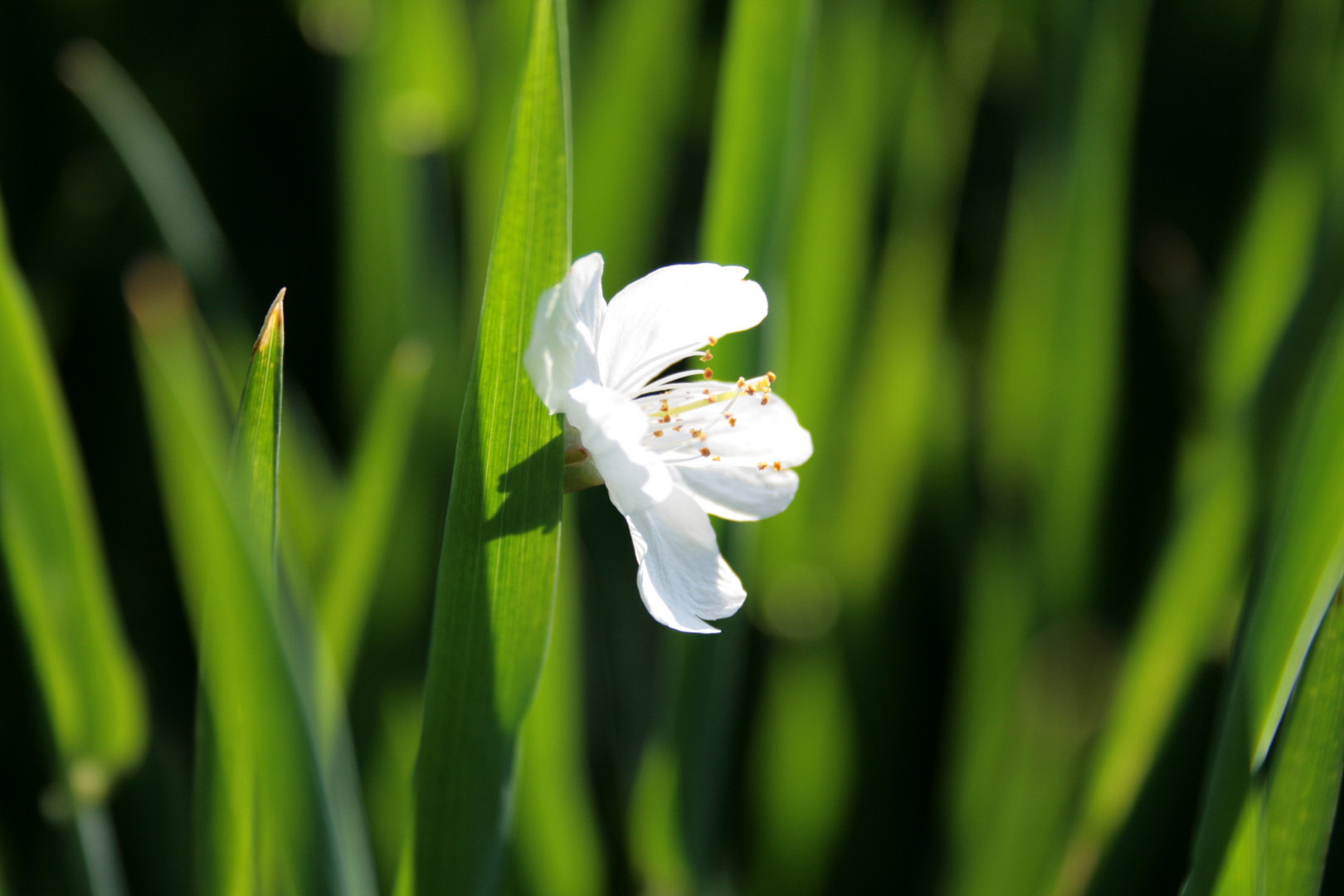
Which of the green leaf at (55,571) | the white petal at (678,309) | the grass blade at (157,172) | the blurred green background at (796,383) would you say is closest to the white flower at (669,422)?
the white petal at (678,309)

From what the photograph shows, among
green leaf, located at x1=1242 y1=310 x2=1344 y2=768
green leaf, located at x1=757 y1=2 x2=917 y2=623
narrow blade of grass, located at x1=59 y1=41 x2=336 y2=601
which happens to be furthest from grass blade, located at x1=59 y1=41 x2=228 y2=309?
green leaf, located at x1=1242 y1=310 x2=1344 y2=768

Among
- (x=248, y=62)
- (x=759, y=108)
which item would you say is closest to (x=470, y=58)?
(x=248, y=62)

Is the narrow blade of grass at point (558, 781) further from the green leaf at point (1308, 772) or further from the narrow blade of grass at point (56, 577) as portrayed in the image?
the green leaf at point (1308, 772)

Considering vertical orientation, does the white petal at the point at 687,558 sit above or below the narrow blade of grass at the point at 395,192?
below

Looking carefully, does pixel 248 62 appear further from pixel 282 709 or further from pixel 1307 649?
pixel 1307 649

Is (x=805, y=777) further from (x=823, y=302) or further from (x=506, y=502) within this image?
(x=506, y=502)

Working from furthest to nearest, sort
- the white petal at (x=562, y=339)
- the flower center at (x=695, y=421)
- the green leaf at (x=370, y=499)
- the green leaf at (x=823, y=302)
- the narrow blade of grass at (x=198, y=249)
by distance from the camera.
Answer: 1. the green leaf at (x=823, y=302)
2. the narrow blade of grass at (x=198, y=249)
3. the green leaf at (x=370, y=499)
4. the flower center at (x=695, y=421)
5. the white petal at (x=562, y=339)

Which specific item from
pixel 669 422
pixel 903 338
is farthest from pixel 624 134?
pixel 669 422

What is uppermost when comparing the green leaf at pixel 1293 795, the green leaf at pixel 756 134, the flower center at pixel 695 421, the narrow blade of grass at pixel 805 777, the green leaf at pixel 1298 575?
the green leaf at pixel 756 134
